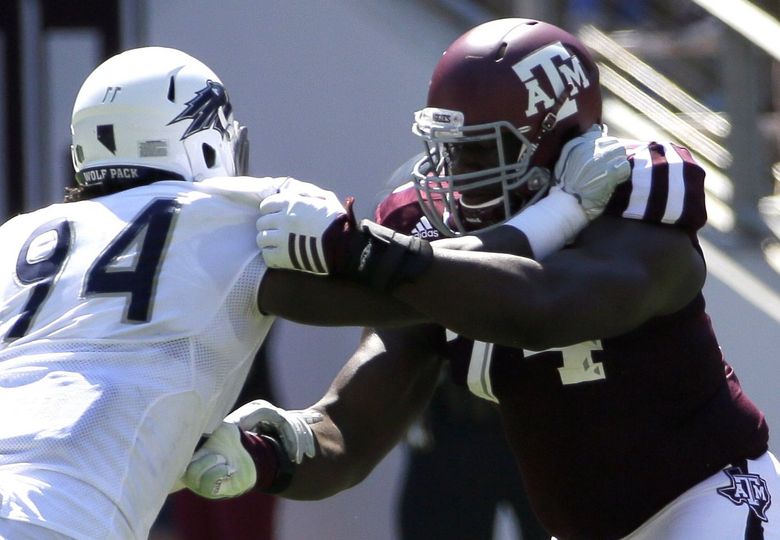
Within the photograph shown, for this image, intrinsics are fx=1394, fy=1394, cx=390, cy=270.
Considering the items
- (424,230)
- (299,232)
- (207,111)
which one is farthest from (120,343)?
(424,230)

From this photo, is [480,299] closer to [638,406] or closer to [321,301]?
[321,301]

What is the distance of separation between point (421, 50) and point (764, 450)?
2282 mm

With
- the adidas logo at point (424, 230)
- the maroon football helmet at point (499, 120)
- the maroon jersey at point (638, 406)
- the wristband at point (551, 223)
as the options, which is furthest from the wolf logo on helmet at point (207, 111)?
the maroon jersey at point (638, 406)

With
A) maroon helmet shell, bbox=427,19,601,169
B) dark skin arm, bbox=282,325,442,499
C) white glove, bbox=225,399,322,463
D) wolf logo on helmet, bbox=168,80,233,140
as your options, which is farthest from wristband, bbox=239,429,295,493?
maroon helmet shell, bbox=427,19,601,169

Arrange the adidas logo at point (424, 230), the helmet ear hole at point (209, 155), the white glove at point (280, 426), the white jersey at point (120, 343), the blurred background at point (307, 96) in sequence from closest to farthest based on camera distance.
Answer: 1. the white jersey at point (120, 343)
2. the helmet ear hole at point (209, 155)
3. the white glove at point (280, 426)
4. the adidas logo at point (424, 230)
5. the blurred background at point (307, 96)

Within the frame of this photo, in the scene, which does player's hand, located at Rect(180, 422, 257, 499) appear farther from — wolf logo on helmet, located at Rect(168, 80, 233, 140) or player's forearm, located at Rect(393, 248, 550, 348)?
wolf logo on helmet, located at Rect(168, 80, 233, 140)

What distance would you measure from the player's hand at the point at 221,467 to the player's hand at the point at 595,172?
0.83 meters

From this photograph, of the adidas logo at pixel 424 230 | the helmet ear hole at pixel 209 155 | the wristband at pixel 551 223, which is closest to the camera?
the wristband at pixel 551 223

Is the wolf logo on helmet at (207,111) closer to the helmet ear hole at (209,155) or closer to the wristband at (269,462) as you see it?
the helmet ear hole at (209,155)

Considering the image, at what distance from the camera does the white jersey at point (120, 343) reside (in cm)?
235

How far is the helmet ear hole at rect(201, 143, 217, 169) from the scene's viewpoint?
279 cm

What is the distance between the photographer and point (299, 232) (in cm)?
249

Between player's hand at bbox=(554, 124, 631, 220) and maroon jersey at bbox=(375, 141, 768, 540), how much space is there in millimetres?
48

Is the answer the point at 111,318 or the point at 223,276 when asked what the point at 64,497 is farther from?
the point at 223,276
